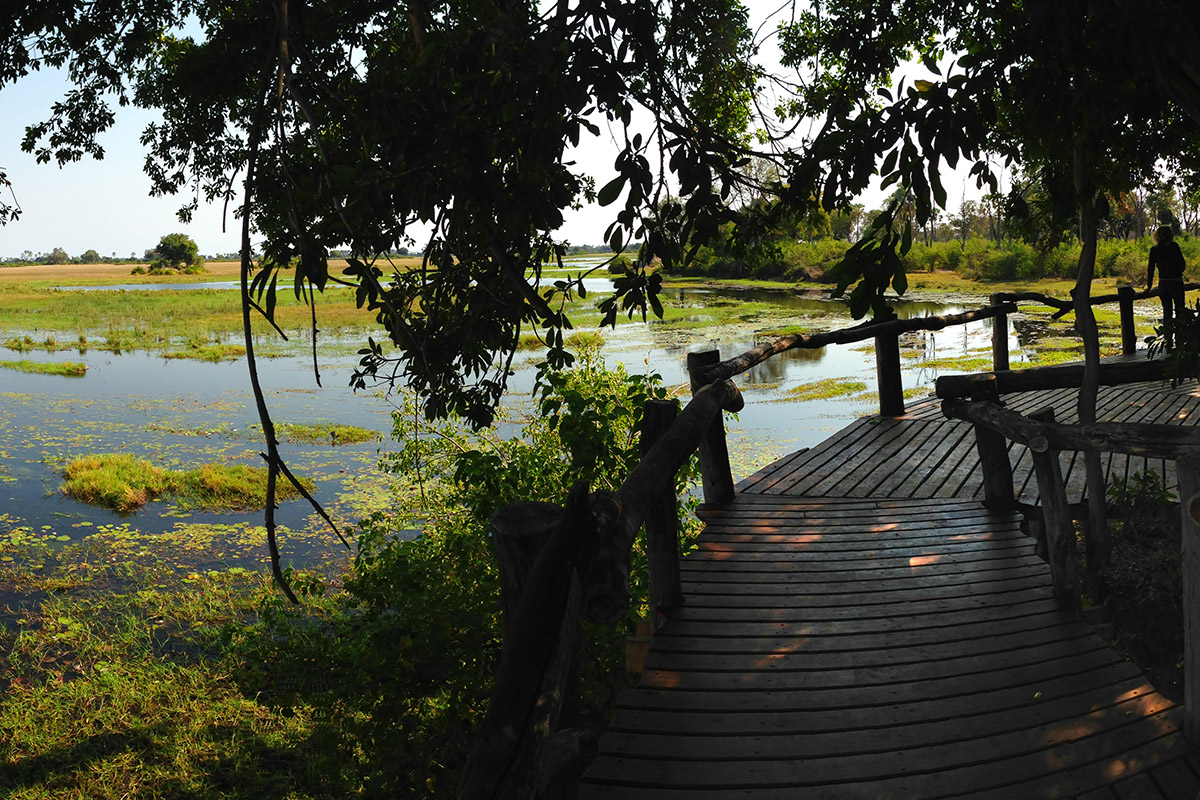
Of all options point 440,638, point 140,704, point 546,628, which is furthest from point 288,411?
point 546,628

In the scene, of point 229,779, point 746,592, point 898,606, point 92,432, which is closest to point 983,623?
point 898,606

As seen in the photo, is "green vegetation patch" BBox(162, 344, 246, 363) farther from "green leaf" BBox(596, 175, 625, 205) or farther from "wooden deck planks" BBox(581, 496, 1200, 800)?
"green leaf" BBox(596, 175, 625, 205)

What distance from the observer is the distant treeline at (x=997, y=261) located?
38.1 m

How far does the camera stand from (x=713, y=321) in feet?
87.9

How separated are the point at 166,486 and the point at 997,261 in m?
44.5

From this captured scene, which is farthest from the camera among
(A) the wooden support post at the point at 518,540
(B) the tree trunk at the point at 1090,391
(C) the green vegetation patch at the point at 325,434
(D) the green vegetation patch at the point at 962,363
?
(D) the green vegetation patch at the point at 962,363

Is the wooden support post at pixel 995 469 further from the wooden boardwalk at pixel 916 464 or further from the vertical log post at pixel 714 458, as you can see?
the vertical log post at pixel 714 458

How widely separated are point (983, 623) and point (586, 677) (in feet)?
7.88

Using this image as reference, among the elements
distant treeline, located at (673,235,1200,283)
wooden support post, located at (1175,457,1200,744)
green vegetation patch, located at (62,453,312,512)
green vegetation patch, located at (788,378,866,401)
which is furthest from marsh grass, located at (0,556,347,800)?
distant treeline, located at (673,235,1200,283)

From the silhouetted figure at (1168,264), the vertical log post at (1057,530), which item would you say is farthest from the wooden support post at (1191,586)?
the silhouetted figure at (1168,264)

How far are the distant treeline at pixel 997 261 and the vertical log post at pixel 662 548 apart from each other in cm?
2661

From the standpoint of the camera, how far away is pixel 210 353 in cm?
2384

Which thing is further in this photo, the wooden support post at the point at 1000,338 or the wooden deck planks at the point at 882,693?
the wooden support post at the point at 1000,338

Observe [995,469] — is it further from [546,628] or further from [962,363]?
[962,363]
